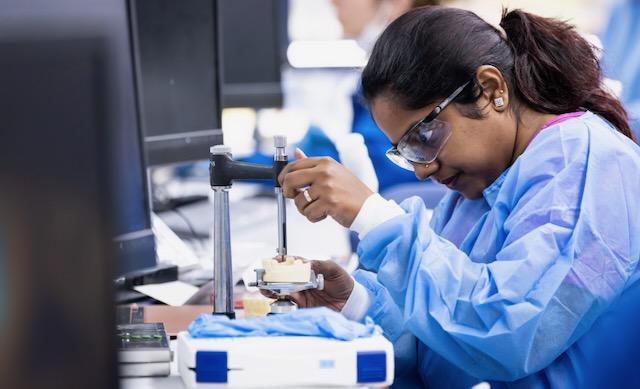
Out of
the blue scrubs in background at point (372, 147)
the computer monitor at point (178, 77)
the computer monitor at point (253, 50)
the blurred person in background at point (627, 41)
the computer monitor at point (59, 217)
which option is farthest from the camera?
the blurred person in background at point (627, 41)

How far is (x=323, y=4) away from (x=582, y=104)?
4531mm

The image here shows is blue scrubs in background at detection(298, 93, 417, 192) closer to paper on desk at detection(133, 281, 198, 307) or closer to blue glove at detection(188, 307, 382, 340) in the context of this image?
paper on desk at detection(133, 281, 198, 307)

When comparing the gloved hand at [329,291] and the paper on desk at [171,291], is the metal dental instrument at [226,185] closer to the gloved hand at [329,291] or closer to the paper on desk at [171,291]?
the gloved hand at [329,291]

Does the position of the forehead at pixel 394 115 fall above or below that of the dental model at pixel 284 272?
above

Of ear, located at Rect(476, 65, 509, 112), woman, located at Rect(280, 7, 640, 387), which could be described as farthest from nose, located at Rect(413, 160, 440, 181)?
ear, located at Rect(476, 65, 509, 112)

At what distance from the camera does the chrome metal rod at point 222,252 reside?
147 centimetres

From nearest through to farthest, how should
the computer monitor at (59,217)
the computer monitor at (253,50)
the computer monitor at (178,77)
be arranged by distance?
the computer monitor at (59,217), the computer monitor at (178,77), the computer monitor at (253,50)

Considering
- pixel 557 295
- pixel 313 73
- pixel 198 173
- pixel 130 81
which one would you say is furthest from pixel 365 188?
pixel 313 73

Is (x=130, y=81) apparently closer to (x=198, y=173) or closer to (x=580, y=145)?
(x=580, y=145)

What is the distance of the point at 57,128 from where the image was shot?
22.8 inches

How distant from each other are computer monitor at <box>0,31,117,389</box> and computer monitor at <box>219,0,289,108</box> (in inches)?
114

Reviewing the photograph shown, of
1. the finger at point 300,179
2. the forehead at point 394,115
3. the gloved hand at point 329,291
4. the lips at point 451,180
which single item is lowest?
the gloved hand at point 329,291

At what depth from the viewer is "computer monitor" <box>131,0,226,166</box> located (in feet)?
7.78

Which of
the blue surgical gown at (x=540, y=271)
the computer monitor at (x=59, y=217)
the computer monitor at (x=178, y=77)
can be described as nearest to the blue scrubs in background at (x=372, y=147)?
the computer monitor at (x=178, y=77)
